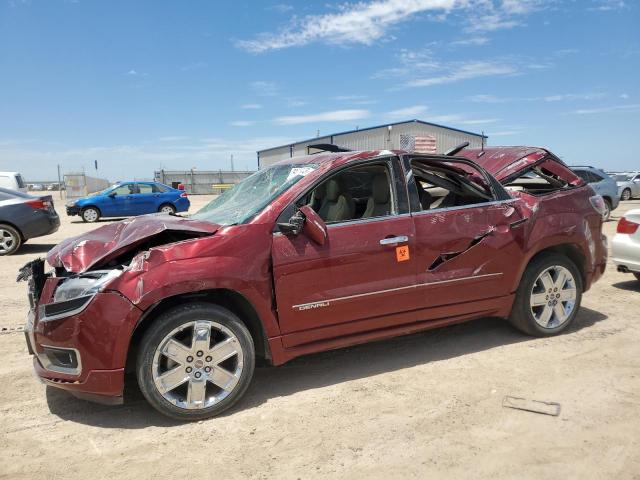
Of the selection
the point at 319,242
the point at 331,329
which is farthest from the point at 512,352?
the point at 319,242

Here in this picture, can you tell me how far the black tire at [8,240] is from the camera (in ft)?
33.6

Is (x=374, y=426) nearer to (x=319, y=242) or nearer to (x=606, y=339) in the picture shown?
(x=319, y=242)

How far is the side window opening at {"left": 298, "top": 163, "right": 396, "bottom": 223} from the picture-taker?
406 centimetres

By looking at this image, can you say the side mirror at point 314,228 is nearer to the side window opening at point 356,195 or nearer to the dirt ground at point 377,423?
the side window opening at point 356,195

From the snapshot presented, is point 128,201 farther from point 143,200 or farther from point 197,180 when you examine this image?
point 197,180

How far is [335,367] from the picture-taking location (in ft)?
13.6

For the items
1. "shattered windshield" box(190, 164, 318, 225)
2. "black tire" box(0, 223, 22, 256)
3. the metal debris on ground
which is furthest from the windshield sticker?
"black tire" box(0, 223, 22, 256)

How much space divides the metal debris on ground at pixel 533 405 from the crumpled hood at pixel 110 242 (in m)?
2.31

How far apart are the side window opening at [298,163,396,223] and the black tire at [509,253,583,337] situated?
1502 mm

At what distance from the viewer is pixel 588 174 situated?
15469 mm

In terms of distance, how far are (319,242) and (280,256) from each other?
11.7 inches

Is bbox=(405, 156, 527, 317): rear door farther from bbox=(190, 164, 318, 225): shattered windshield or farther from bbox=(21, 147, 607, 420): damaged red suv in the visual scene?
bbox=(190, 164, 318, 225): shattered windshield

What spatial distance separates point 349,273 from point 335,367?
0.94 m

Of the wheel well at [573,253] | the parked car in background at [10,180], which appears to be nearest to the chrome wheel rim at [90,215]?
the parked car in background at [10,180]
